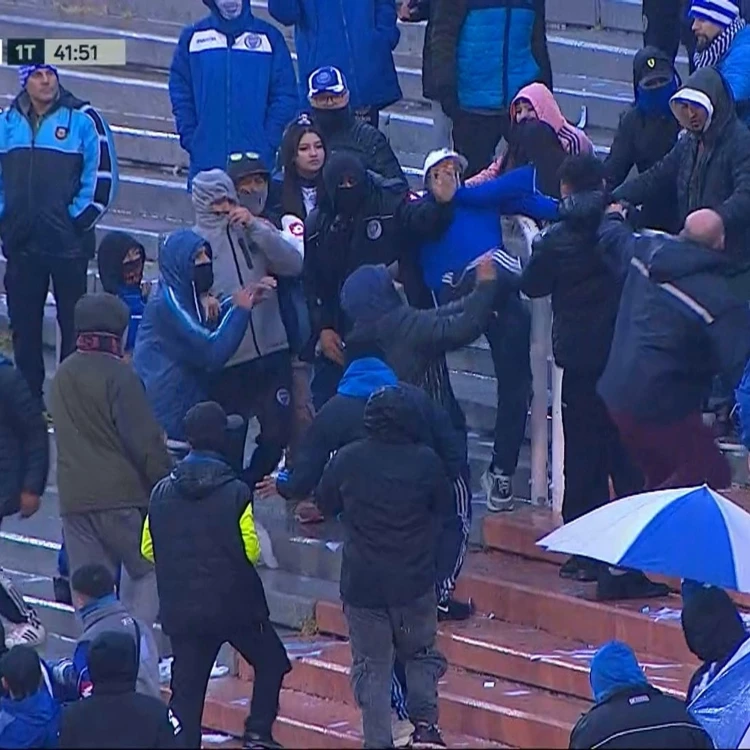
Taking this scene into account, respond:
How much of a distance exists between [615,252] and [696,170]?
33.2 inches

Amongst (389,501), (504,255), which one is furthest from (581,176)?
(389,501)

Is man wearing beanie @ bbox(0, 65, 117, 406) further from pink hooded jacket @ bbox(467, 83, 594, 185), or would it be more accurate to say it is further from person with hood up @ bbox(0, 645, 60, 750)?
person with hood up @ bbox(0, 645, 60, 750)

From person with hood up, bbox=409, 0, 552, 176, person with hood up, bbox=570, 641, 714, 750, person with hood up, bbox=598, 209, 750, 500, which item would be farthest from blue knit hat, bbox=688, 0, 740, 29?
person with hood up, bbox=570, 641, 714, 750

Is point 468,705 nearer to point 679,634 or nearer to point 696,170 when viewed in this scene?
point 679,634

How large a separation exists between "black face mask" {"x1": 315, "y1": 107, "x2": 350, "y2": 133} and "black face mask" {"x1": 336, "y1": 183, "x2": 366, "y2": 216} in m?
0.77

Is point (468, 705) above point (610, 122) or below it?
below

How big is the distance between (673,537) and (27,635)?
3.72 m

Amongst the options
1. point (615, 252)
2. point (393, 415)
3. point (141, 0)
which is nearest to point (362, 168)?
point (615, 252)

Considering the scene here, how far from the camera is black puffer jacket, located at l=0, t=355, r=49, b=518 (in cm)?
1108

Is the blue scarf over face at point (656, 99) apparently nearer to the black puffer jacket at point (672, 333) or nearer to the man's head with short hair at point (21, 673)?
the black puffer jacket at point (672, 333)

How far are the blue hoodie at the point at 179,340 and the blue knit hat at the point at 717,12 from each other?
262 cm

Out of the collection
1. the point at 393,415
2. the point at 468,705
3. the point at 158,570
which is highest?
the point at 393,415

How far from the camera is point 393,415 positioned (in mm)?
9617

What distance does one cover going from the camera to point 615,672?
27.8 feet
